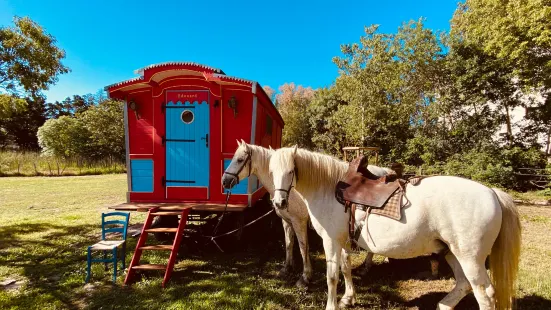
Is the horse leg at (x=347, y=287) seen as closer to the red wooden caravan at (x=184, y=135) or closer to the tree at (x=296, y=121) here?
the red wooden caravan at (x=184, y=135)

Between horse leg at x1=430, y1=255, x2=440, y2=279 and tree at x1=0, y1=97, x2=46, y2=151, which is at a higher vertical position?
tree at x1=0, y1=97, x2=46, y2=151

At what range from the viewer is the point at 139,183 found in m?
5.04

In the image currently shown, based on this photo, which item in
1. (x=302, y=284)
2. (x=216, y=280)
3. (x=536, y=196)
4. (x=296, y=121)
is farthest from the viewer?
(x=296, y=121)

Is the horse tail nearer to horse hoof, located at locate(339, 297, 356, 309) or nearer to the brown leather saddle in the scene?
the brown leather saddle

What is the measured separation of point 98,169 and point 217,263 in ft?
73.0

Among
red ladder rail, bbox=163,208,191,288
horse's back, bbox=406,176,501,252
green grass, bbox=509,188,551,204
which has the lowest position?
green grass, bbox=509,188,551,204

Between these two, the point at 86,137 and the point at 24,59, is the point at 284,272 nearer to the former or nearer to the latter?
the point at 24,59

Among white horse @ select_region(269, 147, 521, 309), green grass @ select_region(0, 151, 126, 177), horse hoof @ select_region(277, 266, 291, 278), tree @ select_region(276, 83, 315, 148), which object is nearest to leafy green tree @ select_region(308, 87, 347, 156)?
tree @ select_region(276, 83, 315, 148)

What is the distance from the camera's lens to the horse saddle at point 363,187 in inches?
98.6

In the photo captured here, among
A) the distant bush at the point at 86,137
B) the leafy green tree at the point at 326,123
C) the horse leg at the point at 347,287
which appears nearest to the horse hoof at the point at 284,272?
the horse leg at the point at 347,287

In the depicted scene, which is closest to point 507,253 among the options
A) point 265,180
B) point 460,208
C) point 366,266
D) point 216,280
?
point 460,208

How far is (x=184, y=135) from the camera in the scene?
5.00 m

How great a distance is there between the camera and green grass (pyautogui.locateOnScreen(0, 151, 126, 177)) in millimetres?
18891

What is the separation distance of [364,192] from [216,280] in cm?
278
